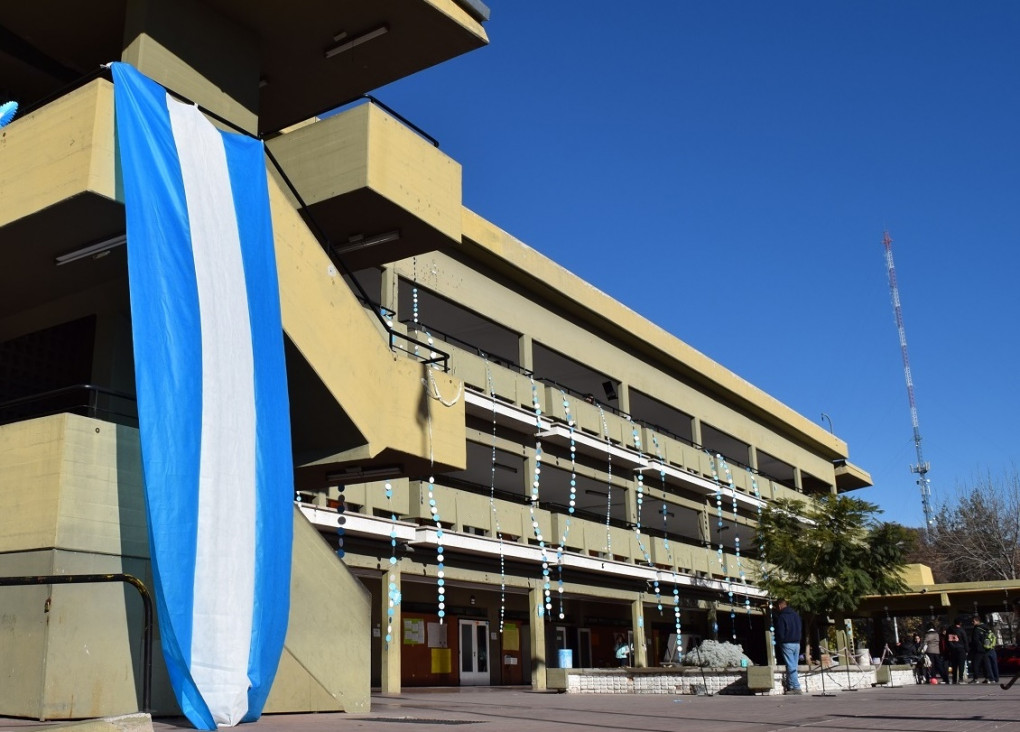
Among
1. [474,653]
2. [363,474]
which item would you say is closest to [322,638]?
[363,474]

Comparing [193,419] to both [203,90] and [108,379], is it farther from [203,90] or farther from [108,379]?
[203,90]

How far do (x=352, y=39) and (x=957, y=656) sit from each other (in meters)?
22.7

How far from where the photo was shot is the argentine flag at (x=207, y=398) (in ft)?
29.8

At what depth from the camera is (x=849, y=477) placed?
59969 millimetres

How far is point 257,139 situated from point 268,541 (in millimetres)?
4636

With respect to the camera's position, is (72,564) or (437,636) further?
(437,636)

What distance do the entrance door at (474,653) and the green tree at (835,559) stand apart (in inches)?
378

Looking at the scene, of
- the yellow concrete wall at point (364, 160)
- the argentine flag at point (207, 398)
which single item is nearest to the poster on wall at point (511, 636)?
the yellow concrete wall at point (364, 160)

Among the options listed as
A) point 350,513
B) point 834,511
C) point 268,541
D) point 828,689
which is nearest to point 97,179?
point 268,541

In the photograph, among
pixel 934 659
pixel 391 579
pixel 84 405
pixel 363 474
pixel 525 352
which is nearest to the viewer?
pixel 84 405

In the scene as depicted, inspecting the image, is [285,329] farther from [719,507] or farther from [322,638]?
[719,507]

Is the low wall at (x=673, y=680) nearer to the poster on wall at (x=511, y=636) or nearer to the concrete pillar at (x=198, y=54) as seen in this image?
the poster on wall at (x=511, y=636)

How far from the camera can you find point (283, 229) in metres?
11.7

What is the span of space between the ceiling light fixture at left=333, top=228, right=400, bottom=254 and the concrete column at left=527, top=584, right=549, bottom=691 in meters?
17.1
